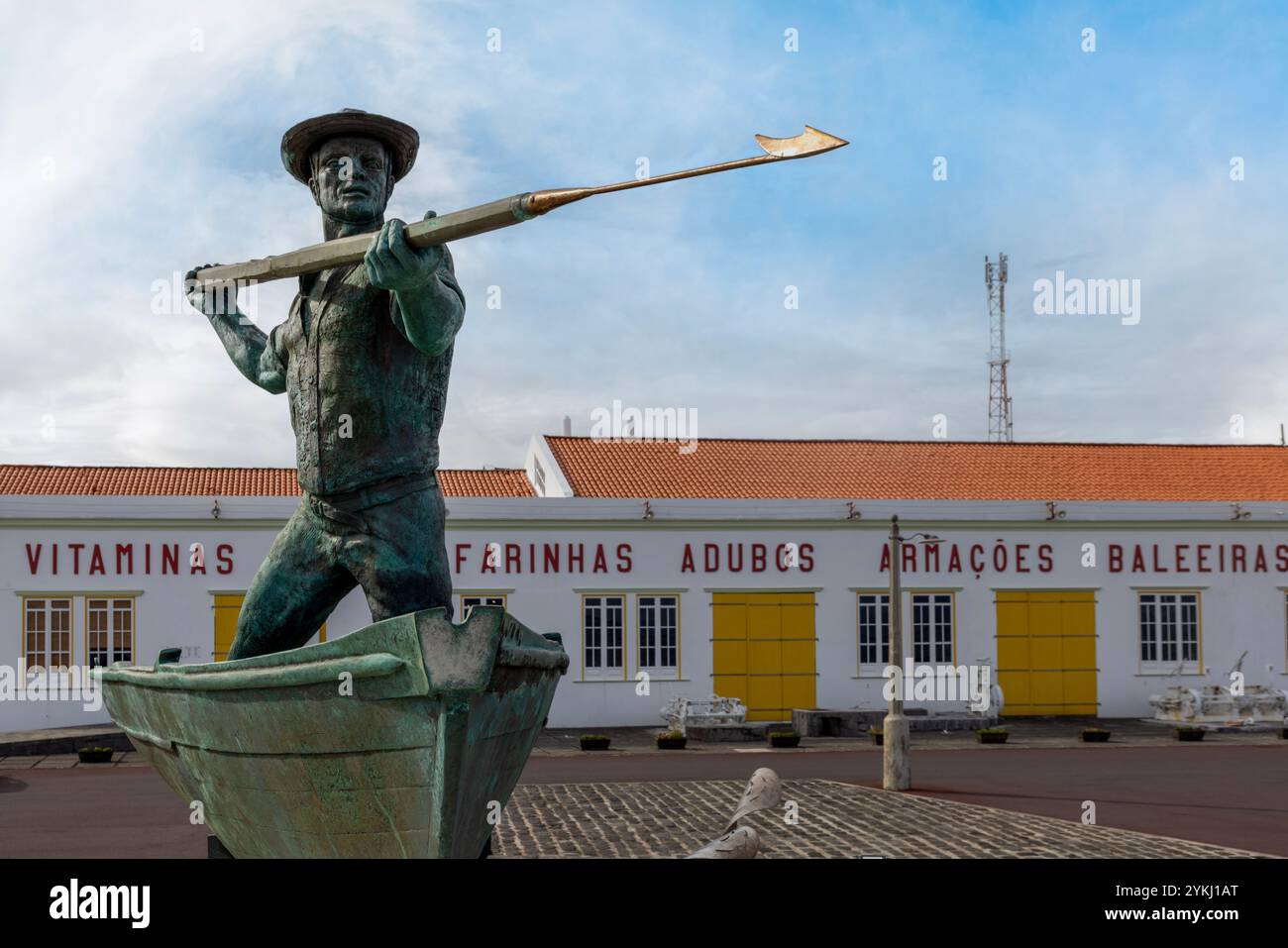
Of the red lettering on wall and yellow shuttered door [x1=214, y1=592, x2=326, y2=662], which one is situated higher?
the red lettering on wall

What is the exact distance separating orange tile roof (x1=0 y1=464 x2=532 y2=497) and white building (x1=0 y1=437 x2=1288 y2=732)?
0.08 m

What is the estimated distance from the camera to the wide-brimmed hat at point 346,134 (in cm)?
537

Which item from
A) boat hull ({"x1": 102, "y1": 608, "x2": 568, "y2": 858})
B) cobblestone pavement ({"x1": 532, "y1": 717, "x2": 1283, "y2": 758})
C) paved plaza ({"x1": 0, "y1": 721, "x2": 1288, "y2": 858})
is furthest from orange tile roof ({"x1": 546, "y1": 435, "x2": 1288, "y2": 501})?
boat hull ({"x1": 102, "y1": 608, "x2": 568, "y2": 858})

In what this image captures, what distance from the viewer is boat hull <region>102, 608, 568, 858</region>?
4.48m

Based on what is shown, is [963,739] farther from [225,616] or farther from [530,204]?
[530,204]

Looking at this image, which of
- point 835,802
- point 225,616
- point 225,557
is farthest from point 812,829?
point 225,557

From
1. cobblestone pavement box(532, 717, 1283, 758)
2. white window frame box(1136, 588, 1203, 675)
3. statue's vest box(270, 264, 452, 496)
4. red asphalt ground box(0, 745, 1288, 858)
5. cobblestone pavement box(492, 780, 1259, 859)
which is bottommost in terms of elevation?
cobblestone pavement box(532, 717, 1283, 758)

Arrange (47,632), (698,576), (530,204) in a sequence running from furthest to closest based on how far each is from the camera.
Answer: (698,576)
(47,632)
(530,204)

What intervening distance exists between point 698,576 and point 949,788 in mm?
9717

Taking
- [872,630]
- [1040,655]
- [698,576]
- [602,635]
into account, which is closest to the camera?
[602,635]

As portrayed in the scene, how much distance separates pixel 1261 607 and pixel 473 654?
2527 cm

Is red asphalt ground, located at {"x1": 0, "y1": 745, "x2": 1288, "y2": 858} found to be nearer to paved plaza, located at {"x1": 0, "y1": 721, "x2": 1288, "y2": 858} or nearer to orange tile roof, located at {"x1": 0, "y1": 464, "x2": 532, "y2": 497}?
paved plaza, located at {"x1": 0, "y1": 721, "x2": 1288, "y2": 858}

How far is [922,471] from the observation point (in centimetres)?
2834
